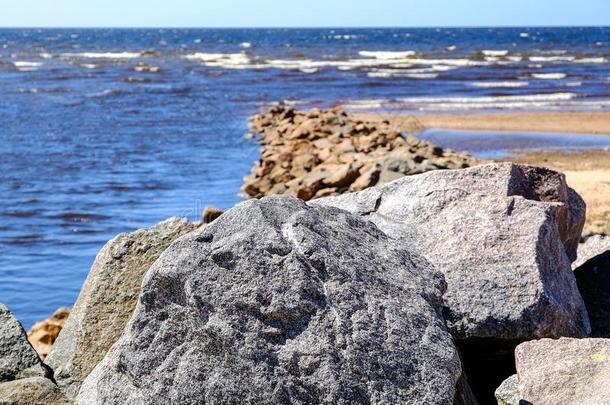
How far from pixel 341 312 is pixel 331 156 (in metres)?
13.0

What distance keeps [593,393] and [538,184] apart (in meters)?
1.85

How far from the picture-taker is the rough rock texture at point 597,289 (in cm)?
518

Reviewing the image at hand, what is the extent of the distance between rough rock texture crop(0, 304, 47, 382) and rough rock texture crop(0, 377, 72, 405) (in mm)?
262

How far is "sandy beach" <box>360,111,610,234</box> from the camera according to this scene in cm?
1266

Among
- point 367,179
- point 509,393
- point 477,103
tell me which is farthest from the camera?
point 477,103

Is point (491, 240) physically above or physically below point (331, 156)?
above

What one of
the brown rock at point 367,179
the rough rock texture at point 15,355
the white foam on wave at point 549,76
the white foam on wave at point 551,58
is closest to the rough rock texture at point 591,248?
the rough rock texture at point 15,355

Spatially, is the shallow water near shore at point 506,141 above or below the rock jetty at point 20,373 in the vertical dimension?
below

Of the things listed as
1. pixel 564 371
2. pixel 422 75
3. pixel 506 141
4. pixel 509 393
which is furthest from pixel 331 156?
pixel 422 75

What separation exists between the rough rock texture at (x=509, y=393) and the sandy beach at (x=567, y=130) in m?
6.89

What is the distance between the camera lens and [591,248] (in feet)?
19.5

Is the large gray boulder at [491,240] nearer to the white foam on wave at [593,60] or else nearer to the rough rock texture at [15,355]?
the rough rock texture at [15,355]

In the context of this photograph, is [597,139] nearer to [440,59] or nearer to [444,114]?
[444,114]

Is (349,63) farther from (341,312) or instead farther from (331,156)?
(341,312)
